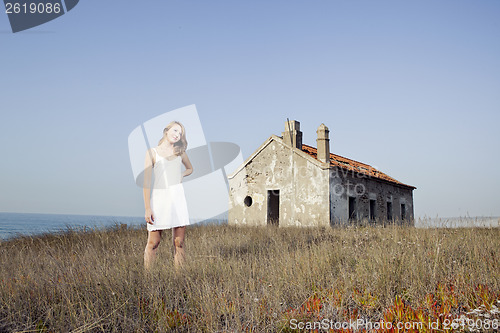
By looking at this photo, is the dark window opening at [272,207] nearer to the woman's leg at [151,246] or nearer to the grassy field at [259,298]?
the grassy field at [259,298]

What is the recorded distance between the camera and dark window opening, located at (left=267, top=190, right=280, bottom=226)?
1720cm

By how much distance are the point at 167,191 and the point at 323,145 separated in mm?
12443

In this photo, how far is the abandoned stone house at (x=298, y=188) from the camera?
15773 mm

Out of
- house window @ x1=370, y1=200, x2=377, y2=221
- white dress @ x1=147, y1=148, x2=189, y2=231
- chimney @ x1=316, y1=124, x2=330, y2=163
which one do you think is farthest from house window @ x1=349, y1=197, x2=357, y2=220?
white dress @ x1=147, y1=148, x2=189, y2=231

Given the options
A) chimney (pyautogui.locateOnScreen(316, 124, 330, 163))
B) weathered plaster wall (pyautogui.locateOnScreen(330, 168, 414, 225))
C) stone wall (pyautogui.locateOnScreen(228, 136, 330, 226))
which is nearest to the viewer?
stone wall (pyautogui.locateOnScreen(228, 136, 330, 226))

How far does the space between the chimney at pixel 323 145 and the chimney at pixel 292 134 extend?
1352mm

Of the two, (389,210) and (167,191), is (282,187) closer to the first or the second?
(389,210)

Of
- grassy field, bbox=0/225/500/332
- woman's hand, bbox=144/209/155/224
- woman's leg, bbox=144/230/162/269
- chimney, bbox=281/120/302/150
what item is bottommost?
grassy field, bbox=0/225/500/332

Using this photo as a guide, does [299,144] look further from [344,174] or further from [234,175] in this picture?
[234,175]

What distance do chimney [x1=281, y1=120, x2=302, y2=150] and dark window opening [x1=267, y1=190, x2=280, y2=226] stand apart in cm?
276

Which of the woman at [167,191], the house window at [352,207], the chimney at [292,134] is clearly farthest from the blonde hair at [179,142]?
the house window at [352,207]

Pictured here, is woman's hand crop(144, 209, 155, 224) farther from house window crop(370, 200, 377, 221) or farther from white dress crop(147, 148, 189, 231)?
house window crop(370, 200, 377, 221)

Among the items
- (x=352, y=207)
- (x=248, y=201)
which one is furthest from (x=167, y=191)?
(x=352, y=207)

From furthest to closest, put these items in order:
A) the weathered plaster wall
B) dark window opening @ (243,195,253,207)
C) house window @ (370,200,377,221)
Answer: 1. house window @ (370,200,377,221)
2. dark window opening @ (243,195,253,207)
3. the weathered plaster wall
